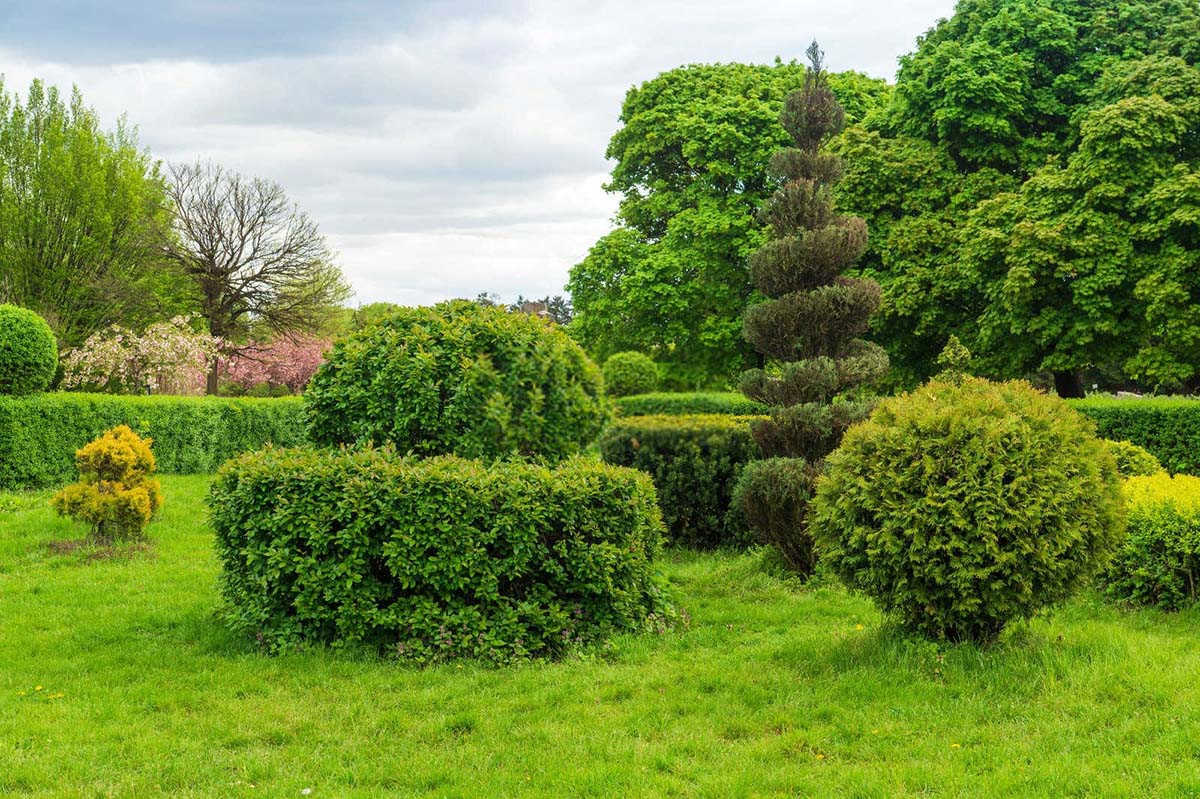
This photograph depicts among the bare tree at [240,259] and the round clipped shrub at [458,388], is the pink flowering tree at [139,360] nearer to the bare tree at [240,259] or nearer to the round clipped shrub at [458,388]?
the bare tree at [240,259]

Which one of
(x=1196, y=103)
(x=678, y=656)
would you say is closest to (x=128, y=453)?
(x=678, y=656)

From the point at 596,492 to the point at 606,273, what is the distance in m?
18.0

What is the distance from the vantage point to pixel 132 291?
31.3 metres

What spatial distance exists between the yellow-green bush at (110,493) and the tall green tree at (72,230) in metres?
22.6

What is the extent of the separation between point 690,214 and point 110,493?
51.6 feet

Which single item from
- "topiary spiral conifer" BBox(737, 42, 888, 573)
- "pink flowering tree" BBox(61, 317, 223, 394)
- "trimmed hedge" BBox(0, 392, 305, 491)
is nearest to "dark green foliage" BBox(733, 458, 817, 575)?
"topiary spiral conifer" BBox(737, 42, 888, 573)

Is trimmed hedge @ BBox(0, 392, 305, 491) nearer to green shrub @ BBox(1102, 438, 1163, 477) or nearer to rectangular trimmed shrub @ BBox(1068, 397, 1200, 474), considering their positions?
green shrub @ BBox(1102, 438, 1163, 477)

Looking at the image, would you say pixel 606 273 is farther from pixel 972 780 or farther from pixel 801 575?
pixel 972 780

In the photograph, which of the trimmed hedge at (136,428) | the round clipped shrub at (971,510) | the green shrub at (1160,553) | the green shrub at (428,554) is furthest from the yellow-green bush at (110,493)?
the green shrub at (1160,553)

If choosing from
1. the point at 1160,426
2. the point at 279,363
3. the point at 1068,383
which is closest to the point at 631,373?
the point at 1068,383

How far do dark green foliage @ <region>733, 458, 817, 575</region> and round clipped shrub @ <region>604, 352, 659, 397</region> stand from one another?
1695 cm

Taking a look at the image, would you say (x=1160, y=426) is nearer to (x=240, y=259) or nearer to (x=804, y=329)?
(x=804, y=329)

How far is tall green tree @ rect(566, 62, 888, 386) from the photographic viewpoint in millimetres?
22750

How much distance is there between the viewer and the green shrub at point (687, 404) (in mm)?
20734
